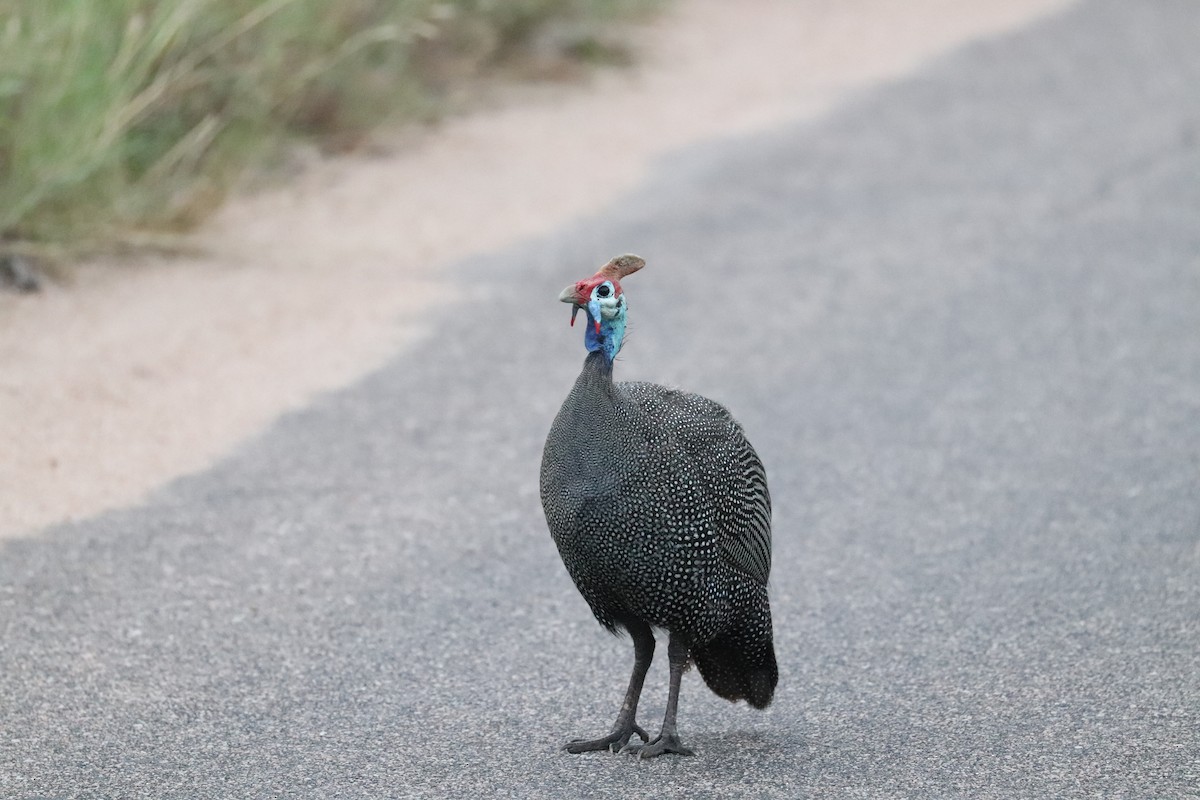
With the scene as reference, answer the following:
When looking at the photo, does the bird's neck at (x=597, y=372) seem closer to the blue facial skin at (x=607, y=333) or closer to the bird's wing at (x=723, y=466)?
the blue facial skin at (x=607, y=333)

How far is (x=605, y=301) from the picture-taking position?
3.46m

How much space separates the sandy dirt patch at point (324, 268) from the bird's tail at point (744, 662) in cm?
219

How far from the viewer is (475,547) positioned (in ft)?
16.2

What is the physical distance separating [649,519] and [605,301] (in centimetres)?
49

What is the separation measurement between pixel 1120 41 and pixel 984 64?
128 cm

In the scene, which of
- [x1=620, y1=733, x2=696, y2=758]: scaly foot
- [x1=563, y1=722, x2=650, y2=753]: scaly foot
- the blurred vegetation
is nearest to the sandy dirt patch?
the blurred vegetation

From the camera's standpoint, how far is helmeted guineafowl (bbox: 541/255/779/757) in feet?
11.5

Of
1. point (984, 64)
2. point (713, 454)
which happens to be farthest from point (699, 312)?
point (984, 64)

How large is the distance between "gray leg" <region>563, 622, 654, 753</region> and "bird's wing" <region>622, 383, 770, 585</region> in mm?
279

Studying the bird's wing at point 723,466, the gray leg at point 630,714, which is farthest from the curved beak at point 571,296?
the gray leg at point 630,714

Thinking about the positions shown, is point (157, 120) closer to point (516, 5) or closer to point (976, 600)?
point (516, 5)

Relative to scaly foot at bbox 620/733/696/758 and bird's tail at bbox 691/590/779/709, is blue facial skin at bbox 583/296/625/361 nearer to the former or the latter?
bird's tail at bbox 691/590/779/709

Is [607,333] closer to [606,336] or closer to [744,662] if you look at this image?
[606,336]

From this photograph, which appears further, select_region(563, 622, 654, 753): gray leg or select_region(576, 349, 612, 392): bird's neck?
select_region(563, 622, 654, 753): gray leg
